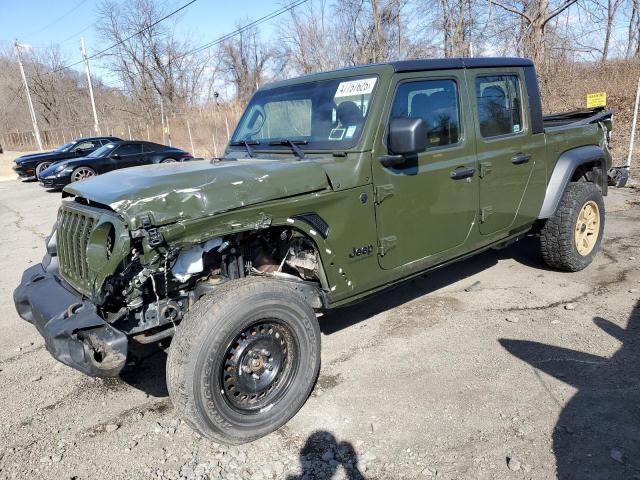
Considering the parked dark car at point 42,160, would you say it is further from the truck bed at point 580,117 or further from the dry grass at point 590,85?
the dry grass at point 590,85

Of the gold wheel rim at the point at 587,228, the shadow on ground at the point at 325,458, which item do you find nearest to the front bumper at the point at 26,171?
the gold wheel rim at the point at 587,228

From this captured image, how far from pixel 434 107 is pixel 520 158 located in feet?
3.53

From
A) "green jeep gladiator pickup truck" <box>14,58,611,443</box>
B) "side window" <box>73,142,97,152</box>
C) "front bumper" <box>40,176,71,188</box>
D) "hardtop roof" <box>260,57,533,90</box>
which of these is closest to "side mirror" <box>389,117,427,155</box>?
"green jeep gladiator pickup truck" <box>14,58,611,443</box>

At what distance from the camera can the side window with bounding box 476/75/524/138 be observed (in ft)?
13.0

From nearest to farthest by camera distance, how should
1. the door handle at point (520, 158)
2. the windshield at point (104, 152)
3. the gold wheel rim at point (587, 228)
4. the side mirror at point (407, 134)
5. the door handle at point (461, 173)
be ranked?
the side mirror at point (407, 134), the door handle at point (461, 173), the door handle at point (520, 158), the gold wheel rim at point (587, 228), the windshield at point (104, 152)

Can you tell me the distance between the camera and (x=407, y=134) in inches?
122

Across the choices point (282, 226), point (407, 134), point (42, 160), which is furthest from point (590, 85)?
point (42, 160)

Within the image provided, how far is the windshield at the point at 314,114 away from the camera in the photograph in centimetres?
333

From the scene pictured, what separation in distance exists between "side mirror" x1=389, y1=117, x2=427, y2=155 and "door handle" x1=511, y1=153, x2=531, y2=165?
140cm

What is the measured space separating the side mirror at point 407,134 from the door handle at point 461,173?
0.63 metres

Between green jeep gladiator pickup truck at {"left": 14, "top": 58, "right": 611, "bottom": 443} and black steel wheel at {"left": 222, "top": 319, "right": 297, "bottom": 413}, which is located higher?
Answer: green jeep gladiator pickup truck at {"left": 14, "top": 58, "right": 611, "bottom": 443}

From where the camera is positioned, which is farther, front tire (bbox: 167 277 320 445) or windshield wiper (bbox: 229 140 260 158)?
windshield wiper (bbox: 229 140 260 158)

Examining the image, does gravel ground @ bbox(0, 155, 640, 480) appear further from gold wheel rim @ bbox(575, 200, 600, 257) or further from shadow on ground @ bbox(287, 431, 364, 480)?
gold wheel rim @ bbox(575, 200, 600, 257)

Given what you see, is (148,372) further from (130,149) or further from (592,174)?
(130,149)
